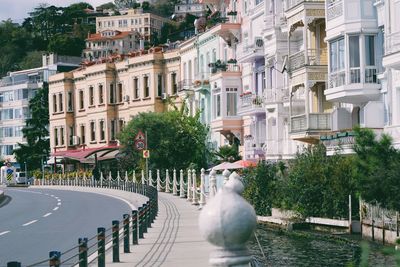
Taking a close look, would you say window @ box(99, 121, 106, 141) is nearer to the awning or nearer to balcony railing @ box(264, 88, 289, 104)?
the awning

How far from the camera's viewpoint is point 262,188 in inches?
1502

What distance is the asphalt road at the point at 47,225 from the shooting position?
2403 cm

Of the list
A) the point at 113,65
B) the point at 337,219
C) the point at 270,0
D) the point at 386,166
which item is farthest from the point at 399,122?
the point at 113,65

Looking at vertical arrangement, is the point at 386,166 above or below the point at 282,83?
below

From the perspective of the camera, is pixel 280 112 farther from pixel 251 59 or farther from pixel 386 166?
pixel 386 166

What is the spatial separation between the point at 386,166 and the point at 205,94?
1772 inches

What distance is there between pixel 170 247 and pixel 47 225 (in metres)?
11.6

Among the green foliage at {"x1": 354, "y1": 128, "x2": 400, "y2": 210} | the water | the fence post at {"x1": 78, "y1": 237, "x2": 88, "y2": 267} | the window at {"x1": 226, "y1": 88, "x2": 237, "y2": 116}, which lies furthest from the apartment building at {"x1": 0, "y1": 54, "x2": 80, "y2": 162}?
the fence post at {"x1": 78, "y1": 237, "x2": 88, "y2": 267}

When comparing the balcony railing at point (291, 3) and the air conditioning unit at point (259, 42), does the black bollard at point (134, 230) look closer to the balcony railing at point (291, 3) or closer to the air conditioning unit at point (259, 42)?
the balcony railing at point (291, 3)

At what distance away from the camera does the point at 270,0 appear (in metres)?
53.9

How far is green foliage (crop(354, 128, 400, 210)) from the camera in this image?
988 inches

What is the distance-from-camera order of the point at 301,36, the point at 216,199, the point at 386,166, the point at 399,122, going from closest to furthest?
the point at 216,199 < the point at 386,166 < the point at 399,122 < the point at 301,36

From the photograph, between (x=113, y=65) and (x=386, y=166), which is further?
(x=113, y=65)

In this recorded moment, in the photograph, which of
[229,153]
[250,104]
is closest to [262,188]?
[250,104]
